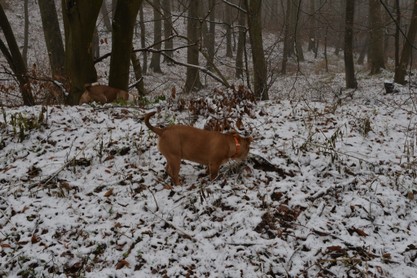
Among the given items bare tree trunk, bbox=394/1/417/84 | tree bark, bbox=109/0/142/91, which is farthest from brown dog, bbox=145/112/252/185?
bare tree trunk, bbox=394/1/417/84

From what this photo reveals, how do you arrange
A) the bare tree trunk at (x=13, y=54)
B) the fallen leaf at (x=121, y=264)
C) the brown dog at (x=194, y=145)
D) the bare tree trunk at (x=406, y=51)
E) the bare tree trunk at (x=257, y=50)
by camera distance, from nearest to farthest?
the fallen leaf at (x=121, y=264) < the brown dog at (x=194, y=145) < the bare tree trunk at (x=13, y=54) < the bare tree trunk at (x=257, y=50) < the bare tree trunk at (x=406, y=51)

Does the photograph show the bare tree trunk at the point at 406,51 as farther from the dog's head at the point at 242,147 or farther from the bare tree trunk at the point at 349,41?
the dog's head at the point at 242,147

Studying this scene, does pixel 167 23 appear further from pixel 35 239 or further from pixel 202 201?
pixel 35 239

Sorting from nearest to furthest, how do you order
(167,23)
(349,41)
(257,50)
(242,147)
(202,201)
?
(202,201)
(242,147)
(257,50)
(167,23)
(349,41)

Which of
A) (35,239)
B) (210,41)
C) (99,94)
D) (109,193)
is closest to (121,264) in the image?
(35,239)

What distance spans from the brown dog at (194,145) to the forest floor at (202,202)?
333 millimetres

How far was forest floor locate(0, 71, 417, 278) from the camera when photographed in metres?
3.91

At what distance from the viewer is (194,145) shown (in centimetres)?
489

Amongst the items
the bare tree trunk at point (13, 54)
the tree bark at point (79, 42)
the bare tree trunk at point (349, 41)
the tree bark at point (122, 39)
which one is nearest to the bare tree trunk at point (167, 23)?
the tree bark at point (122, 39)

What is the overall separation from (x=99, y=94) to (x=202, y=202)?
13.2ft

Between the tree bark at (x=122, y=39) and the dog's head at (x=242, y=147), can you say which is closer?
the dog's head at (x=242, y=147)

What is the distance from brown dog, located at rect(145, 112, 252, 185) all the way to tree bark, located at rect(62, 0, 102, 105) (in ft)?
11.5

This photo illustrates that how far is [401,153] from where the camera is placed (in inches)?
229

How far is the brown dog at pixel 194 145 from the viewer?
488 centimetres
